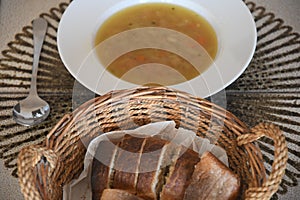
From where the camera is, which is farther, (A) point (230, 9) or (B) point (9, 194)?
(A) point (230, 9)

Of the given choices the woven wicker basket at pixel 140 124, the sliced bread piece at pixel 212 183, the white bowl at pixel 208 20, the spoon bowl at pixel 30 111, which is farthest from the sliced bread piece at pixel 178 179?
the spoon bowl at pixel 30 111

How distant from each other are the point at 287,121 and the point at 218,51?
297 mm

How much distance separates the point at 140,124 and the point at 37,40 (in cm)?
51

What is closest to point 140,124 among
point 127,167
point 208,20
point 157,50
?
point 127,167

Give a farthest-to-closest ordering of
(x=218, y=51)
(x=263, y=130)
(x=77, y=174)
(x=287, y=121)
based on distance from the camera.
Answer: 1. (x=218, y=51)
2. (x=287, y=121)
3. (x=77, y=174)
4. (x=263, y=130)

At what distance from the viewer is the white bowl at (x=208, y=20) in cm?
129

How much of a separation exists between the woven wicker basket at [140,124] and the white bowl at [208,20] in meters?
0.11

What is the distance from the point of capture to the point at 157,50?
4.65 ft

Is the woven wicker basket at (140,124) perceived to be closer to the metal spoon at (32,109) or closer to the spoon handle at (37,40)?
the metal spoon at (32,109)

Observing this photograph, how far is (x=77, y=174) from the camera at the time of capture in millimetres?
1154

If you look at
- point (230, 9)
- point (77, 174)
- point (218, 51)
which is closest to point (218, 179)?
point (77, 174)

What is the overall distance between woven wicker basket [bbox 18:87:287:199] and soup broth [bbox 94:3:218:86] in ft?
0.52

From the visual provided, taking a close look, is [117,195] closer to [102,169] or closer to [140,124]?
[102,169]

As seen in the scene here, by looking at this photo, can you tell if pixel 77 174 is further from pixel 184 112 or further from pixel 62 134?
pixel 184 112
